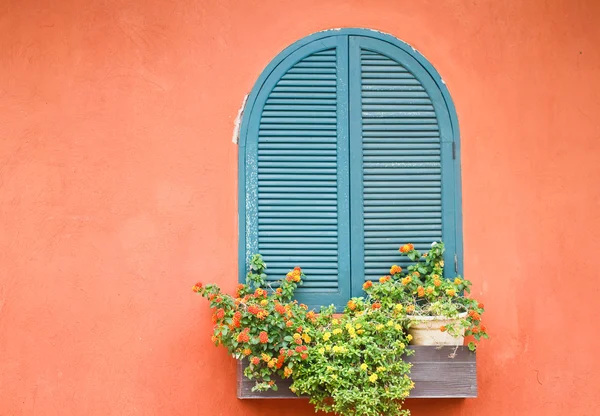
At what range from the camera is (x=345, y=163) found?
14.4 feet

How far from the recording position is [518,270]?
4359mm

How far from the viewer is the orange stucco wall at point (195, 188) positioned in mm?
4266

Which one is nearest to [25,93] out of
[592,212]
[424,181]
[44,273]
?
[44,273]

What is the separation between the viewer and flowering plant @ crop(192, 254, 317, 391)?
3.91 m

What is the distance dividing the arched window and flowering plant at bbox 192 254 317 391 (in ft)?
0.82

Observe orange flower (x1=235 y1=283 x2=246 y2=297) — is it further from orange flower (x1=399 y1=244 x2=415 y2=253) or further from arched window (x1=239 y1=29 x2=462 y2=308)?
orange flower (x1=399 y1=244 x2=415 y2=253)

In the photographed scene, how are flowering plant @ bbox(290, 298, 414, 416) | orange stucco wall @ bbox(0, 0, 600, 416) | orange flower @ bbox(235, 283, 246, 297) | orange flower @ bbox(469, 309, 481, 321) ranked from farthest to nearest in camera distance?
1. orange stucco wall @ bbox(0, 0, 600, 416)
2. orange flower @ bbox(235, 283, 246, 297)
3. orange flower @ bbox(469, 309, 481, 321)
4. flowering plant @ bbox(290, 298, 414, 416)

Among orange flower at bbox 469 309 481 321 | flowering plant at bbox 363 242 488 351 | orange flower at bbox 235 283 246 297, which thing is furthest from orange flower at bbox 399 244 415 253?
orange flower at bbox 235 283 246 297

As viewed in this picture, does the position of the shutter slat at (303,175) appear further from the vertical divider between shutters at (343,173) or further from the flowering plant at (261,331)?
the flowering plant at (261,331)

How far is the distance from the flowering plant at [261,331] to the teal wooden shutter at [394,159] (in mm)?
457

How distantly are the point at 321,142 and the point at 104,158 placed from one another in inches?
41.3

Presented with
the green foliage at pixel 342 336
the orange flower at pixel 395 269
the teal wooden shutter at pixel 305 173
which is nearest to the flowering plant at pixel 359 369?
the green foliage at pixel 342 336

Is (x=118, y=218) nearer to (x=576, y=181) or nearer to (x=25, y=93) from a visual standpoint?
(x=25, y=93)

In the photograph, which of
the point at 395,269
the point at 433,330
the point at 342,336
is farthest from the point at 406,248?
the point at 342,336
